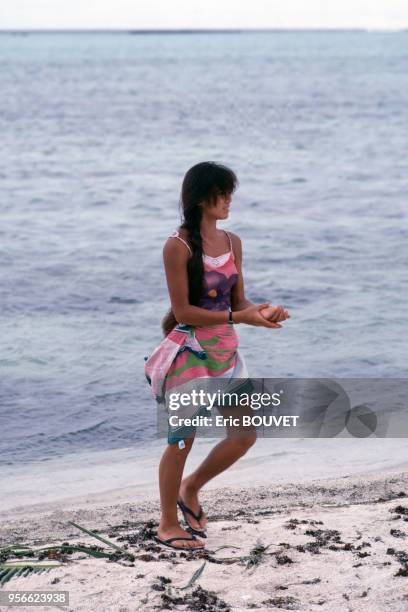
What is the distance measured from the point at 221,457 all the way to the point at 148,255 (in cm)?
1091

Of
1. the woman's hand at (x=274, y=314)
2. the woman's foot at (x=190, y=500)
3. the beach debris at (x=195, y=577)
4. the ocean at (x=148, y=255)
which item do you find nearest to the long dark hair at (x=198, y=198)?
the woman's hand at (x=274, y=314)

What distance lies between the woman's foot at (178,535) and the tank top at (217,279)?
1111 mm

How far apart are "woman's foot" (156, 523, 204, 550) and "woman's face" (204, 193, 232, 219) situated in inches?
60.2

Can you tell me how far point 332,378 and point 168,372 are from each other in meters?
5.23

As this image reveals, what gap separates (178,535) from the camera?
4926 mm

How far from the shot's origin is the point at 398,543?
478 centimetres

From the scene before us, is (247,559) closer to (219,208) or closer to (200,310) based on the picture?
(200,310)

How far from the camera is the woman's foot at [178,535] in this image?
4879 millimetres

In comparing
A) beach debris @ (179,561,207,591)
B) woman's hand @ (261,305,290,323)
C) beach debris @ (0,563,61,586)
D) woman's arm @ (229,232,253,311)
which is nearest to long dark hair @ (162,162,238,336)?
woman's arm @ (229,232,253,311)

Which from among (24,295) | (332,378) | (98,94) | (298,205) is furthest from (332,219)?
(98,94)

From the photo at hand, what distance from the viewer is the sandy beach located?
4203 millimetres

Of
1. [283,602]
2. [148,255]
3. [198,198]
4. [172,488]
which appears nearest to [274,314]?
[198,198]

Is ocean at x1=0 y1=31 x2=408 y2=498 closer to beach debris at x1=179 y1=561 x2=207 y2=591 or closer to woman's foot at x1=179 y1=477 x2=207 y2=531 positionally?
woman's foot at x1=179 y1=477 x2=207 y2=531

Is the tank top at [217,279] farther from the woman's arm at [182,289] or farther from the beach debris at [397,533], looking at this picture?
the beach debris at [397,533]
